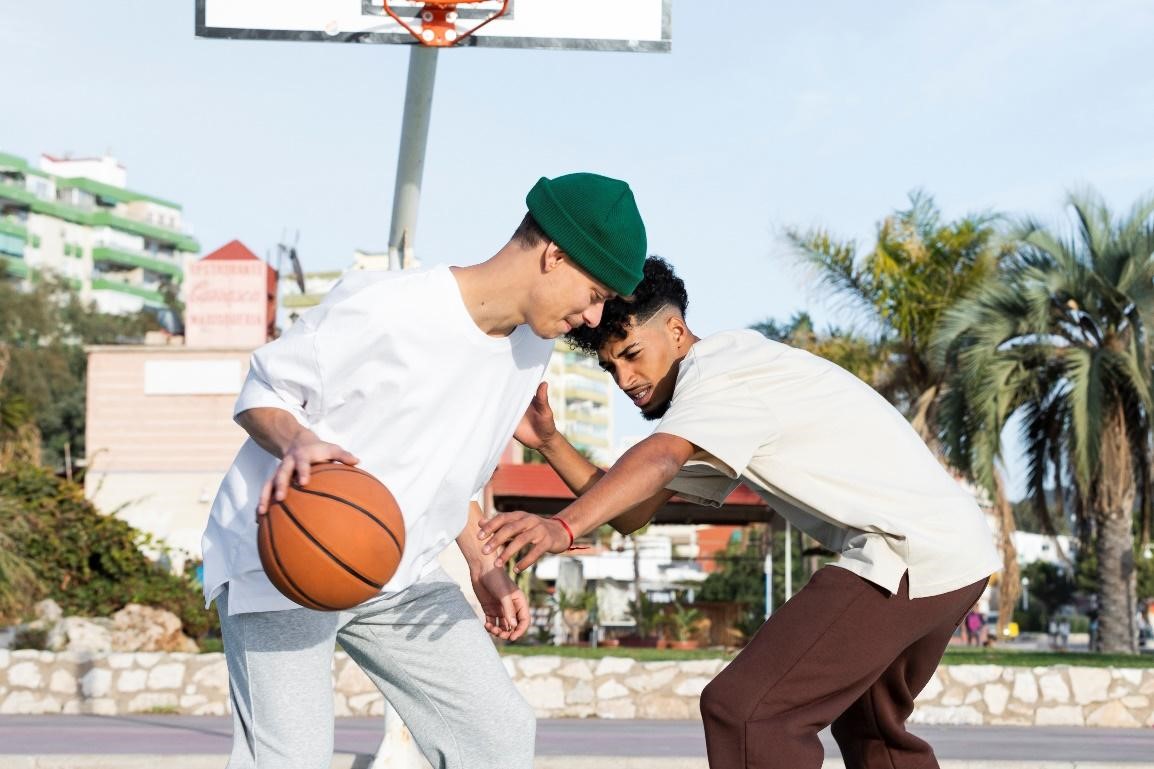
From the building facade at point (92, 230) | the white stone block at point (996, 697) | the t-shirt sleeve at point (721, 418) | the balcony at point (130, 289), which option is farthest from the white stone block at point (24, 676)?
the balcony at point (130, 289)

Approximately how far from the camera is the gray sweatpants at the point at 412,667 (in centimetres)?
354

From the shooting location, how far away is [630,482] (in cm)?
391

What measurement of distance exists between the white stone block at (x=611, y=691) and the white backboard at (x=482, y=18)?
7.45 meters

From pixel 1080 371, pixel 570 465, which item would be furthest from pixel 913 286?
pixel 570 465

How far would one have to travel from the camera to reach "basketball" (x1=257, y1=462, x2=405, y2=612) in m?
3.29

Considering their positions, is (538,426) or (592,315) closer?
(592,315)

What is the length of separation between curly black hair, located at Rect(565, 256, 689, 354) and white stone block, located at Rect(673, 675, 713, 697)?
9.67 metres

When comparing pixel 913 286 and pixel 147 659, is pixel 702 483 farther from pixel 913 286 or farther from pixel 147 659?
pixel 913 286

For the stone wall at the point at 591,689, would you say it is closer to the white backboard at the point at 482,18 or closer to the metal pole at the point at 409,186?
the metal pole at the point at 409,186

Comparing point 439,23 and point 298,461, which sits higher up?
point 439,23

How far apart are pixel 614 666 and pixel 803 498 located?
1004cm

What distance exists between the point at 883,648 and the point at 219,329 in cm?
4345

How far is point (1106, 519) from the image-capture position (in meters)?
21.0

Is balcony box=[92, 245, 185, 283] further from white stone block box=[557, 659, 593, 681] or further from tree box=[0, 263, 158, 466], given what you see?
white stone block box=[557, 659, 593, 681]
